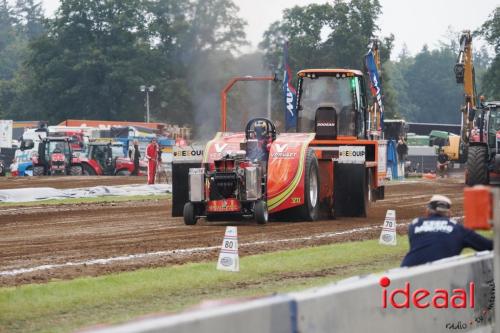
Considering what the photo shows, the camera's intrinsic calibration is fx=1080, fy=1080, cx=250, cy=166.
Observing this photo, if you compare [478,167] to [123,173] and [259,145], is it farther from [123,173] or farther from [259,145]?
[123,173]

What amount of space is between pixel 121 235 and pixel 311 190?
4.20 metres

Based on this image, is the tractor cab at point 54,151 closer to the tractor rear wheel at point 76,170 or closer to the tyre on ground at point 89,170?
the tractor rear wheel at point 76,170

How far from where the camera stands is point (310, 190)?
2022cm

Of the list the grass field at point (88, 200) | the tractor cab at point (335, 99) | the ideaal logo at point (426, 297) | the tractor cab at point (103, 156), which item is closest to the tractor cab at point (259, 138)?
the tractor cab at point (335, 99)

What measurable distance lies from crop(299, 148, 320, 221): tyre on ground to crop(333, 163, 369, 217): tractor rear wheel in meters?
0.97

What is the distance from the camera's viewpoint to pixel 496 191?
6316 millimetres

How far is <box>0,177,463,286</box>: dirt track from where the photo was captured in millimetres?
13969

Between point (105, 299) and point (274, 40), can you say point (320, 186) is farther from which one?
point (274, 40)

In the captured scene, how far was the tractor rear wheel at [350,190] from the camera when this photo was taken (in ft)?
69.7

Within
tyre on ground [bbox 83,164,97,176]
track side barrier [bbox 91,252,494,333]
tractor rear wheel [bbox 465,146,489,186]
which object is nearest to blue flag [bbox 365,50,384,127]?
tractor rear wheel [bbox 465,146,489,186]

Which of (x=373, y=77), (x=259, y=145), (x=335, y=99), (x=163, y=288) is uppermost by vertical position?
(x=373, y=77)

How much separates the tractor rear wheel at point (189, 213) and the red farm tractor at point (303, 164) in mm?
18

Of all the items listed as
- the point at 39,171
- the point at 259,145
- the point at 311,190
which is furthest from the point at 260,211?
the point at 39,171

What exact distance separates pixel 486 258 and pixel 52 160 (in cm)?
4302
